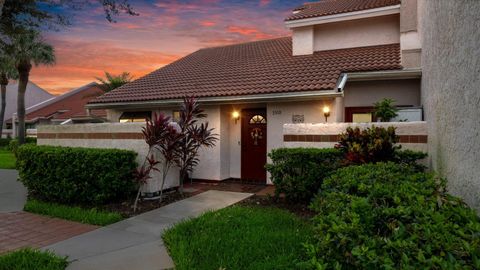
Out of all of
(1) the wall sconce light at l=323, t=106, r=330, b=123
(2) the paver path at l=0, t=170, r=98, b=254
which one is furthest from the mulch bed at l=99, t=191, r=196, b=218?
(1) the wall sconce light at l=323, t=106, r=330, b=123

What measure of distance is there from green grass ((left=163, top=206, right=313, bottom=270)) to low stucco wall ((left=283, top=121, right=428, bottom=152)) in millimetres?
2521

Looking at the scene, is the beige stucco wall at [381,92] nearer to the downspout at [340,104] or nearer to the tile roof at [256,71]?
the downspout at [340,104]

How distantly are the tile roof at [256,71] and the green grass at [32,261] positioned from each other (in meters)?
7.41

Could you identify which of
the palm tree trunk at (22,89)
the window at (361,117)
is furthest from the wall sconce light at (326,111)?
the palm tree trunk at (22,89)

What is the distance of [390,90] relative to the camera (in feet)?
34.3

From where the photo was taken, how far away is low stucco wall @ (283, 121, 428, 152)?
7.13m

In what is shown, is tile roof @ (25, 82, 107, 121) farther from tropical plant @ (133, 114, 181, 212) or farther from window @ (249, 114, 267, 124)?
tropical plant @ (133, 114, 181, 212)

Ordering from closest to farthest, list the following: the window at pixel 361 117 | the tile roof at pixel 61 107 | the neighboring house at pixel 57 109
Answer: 1. the window at pixel 361 117
2. the neighboring house at pixel 57 109
3. the tile roof at pixel 61 107

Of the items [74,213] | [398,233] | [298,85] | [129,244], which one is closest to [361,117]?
[298,85]

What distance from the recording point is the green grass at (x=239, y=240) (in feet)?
14.0

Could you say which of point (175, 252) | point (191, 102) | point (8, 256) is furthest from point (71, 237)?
point (191, 102)

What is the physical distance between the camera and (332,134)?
8.14 m

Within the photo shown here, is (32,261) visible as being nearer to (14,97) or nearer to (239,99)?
(239,99)

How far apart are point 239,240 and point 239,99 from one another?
643cm
